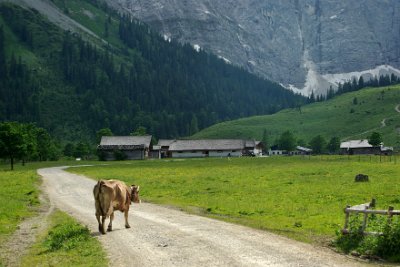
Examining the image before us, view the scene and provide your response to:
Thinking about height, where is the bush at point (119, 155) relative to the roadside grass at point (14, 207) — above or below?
above

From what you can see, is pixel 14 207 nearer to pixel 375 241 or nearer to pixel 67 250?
pixel 67 250

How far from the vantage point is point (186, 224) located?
26.5 m

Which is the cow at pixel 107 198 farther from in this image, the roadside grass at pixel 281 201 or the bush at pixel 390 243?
the bush at pixel 390 243

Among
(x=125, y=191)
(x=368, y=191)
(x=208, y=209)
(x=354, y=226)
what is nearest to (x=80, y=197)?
(x=208, y=209)

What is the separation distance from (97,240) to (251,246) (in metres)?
7.34

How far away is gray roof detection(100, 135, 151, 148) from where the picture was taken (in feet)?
609

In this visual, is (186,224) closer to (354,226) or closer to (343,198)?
(354,226)

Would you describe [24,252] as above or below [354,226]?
below

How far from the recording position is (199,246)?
19609 mm

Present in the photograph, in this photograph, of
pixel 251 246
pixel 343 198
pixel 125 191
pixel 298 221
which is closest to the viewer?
pixel 251 246

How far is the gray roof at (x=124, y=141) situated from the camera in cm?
18550

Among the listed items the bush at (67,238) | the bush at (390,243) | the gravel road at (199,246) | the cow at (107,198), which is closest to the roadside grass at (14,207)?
the bush at (67,238)

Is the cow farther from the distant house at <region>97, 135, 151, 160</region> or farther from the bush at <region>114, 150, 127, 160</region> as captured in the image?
the distant house at <region>97, 135, 151, 160</region>

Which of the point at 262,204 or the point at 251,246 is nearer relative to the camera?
the point at 251,246
